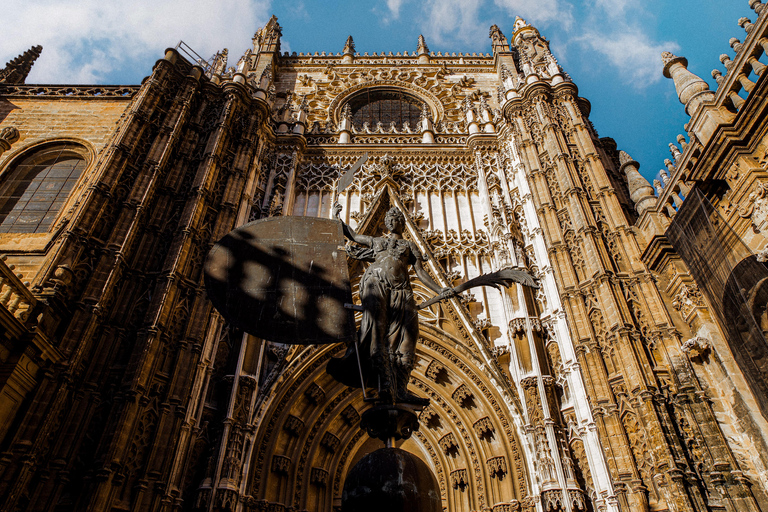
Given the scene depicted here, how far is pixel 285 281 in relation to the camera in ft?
18.4

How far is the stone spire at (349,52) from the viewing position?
23.0 metres

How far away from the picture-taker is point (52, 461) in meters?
8.20

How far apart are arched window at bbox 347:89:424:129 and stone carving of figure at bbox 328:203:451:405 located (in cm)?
1609

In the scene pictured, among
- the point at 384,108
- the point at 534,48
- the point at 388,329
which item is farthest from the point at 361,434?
the point at 534,48

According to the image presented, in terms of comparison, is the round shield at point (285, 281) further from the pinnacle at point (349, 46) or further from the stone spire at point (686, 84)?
the pinnacle at point (349, 46)

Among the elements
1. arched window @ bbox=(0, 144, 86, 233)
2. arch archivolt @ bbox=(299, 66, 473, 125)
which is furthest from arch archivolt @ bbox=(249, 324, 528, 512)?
arch archivolt @ bbox=(299, 66, 473, 125)

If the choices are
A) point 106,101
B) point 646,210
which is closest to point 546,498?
point 646,210

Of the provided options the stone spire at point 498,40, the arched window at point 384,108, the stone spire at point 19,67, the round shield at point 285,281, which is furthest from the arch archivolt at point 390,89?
the round shield at point 285,281

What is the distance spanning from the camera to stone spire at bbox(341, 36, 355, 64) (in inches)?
904

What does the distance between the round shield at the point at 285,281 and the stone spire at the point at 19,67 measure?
16.3 meters

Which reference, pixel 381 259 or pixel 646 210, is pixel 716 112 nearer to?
pixel 646 210

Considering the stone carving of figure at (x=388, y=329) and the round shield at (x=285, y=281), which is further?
the round shield at (x=285, y=281)

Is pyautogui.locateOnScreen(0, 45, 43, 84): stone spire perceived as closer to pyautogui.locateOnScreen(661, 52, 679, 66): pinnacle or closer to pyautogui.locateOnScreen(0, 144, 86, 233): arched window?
pyautogui.locateOnScreen(0, 144, 86, 233): arched window

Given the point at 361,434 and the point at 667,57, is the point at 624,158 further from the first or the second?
the point at 361,434
